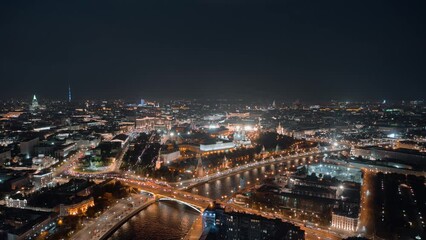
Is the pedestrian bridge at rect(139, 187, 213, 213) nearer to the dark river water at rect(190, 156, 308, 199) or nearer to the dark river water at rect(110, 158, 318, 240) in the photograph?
the dark river water at rect(110, 158, 318, 240)

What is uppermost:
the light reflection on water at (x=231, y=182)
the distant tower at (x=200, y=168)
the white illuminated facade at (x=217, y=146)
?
the white illuminated facade at (x=217, y=146)

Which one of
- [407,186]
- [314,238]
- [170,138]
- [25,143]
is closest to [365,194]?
[407,186]

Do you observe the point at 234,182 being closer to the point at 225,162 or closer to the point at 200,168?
the point at 200,168

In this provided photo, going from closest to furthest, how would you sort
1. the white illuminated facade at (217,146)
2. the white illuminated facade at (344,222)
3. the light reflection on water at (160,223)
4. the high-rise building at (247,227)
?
the high-rise building at (247,227) < the white illuminated facade at (344,222) < the light reflection on water at (160,223) < the white illuminated facade at (217,146)

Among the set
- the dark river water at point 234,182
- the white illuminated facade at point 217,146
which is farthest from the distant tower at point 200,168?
the white illuminated facade at point 217,146

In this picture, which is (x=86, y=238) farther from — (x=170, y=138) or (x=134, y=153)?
(x=170, y=138)

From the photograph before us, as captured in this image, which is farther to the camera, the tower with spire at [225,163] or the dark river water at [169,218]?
the tower with spire at [225,163]

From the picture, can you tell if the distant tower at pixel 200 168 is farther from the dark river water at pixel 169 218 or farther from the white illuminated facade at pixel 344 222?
the white illuminated facade at pixel 344 222

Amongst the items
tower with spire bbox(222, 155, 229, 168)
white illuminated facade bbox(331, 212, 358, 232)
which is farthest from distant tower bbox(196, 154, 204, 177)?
white illuminated facade bbox(331, 212, 358, 232)
